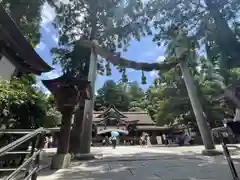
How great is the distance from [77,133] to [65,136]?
2.48m

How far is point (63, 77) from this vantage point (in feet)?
A: 18.2

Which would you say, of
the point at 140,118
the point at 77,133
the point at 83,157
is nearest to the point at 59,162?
the point at 83,157

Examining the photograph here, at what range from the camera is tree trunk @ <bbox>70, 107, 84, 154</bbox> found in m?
7.48

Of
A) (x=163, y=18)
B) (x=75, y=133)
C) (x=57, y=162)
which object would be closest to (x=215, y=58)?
(x=163, y=18)

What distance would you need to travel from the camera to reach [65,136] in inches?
211

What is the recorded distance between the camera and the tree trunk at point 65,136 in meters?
5.24

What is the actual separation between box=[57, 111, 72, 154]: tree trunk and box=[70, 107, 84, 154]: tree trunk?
2.06 m

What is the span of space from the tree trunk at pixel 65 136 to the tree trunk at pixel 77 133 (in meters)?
2.06

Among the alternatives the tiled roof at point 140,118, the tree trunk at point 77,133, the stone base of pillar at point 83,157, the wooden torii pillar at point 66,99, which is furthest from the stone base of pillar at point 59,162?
the tiled roof at point 140,118

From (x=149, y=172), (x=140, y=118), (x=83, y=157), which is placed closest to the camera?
(x=149, y=172)

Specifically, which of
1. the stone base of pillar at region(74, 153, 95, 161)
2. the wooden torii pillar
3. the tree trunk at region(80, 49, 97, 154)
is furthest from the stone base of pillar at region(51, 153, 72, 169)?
the tree trunk at region(80, 49, 97, 154)

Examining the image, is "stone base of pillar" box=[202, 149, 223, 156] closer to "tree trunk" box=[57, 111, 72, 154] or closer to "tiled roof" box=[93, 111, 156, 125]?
"tree trunk" box=[57, 111, 72, 154]

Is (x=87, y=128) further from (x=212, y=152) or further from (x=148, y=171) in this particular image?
(x=212, y=152)

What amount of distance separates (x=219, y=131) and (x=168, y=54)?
640cm
